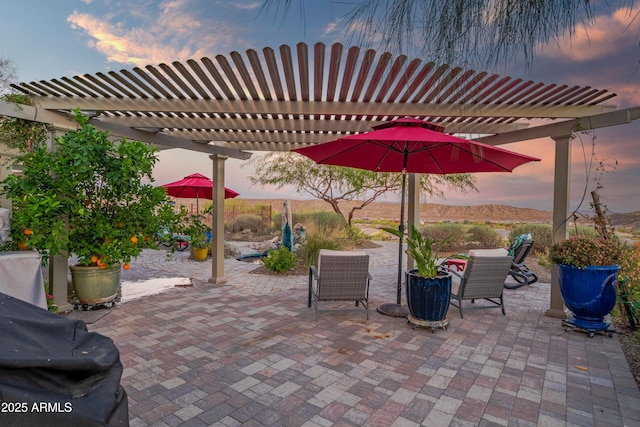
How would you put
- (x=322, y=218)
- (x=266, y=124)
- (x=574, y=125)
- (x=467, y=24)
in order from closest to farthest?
1. (x=467, y=24)
2. (x=574, y=125)
3. (x=266, y=124)
4. (x=322, y=218)

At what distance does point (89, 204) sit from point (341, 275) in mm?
3699

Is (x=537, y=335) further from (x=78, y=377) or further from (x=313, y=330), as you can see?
(x=78, y=377)

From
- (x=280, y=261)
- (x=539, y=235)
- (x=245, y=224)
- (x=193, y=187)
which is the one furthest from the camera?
(x=245, y=224)

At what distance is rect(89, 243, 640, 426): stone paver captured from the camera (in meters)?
2.40

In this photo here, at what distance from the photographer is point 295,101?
4.55 m

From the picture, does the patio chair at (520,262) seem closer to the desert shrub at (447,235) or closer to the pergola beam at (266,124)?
the pergola beam at (266,124)

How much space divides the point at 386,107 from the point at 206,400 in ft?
12.8

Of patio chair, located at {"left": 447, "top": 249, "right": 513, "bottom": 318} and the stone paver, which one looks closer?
the stone paver

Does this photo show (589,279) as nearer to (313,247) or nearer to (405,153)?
(405,153)

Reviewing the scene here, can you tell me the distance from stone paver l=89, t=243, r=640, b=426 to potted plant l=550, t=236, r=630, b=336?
28cm

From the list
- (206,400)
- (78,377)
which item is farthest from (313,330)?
(78,377)

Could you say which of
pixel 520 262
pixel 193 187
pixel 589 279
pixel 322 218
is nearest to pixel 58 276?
pixel 193 187

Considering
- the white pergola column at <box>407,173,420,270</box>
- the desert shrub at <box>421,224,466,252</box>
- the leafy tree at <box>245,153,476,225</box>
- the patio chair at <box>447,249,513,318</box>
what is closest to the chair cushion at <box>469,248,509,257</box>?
the patio chair at <box>447,249,513,318</box>

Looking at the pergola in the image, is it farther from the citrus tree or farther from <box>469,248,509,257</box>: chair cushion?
<box>469,248,509,257</box>: chair cushion
